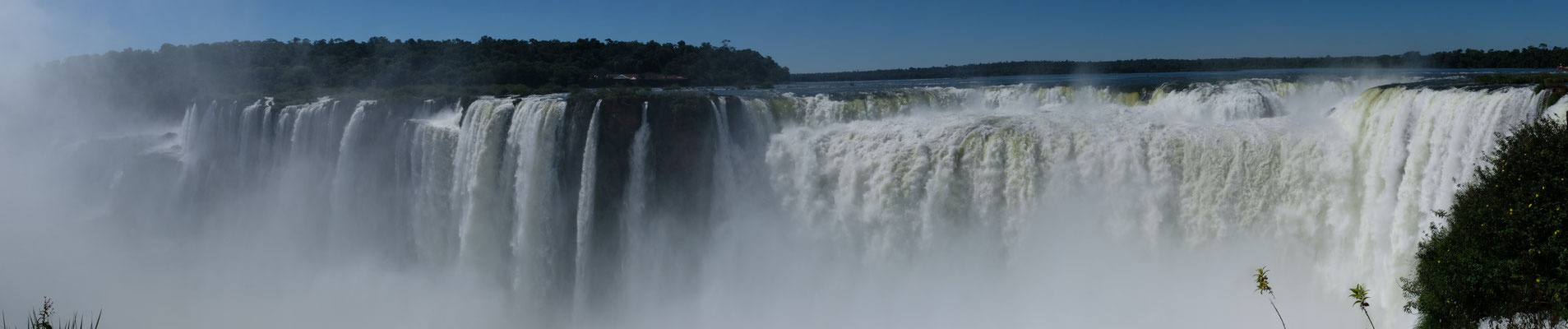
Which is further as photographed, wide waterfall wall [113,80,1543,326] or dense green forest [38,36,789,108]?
dense green forest [38,36,789,108]

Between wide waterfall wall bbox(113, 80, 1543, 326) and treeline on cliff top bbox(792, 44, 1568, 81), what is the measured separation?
16800 mm

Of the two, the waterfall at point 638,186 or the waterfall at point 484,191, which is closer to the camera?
the waterfall at point 638,186

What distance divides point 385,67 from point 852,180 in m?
26.8

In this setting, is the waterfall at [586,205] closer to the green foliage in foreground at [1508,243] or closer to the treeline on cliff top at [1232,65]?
the green foliage in foreground at [1508,243]

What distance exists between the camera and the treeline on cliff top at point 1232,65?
2777 cm

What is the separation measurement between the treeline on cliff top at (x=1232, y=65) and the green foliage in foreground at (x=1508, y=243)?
21.6 meters

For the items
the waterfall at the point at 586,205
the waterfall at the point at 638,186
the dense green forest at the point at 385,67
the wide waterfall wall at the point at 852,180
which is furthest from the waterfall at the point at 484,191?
the dense green forest at the point at 385,67

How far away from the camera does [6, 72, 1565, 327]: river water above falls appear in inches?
430

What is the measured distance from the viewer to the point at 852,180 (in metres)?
14.0

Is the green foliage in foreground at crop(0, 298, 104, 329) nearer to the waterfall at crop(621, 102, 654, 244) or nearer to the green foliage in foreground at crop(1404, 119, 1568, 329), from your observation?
Answer: the waterfall at crop(621, 102, 654, 244)

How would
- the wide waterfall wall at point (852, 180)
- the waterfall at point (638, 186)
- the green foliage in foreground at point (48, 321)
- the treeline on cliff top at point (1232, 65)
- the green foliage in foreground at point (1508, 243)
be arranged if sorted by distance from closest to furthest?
the green foliage in foreground at point (48, 321)
the green foliage in foreground at point (1508, 243)
the wide waterfall wall at point (852, 180)
the waterfall at point (638, 186)
the treeline on cliff top at point (1232, 65)

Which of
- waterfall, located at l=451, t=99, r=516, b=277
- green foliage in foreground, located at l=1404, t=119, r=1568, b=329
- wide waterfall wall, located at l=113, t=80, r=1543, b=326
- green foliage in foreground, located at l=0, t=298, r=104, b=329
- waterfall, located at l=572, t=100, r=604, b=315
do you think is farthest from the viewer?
waterfall, located at l=451, t=99, r=516, b=277

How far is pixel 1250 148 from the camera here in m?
11.8

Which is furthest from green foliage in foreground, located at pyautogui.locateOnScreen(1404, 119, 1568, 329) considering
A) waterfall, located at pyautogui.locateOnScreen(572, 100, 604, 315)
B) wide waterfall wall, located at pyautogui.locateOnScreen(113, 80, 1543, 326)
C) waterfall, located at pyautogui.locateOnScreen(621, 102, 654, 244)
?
waterfall, located at pyautogui.locateOnScreen(572, 100, 604, 315)
